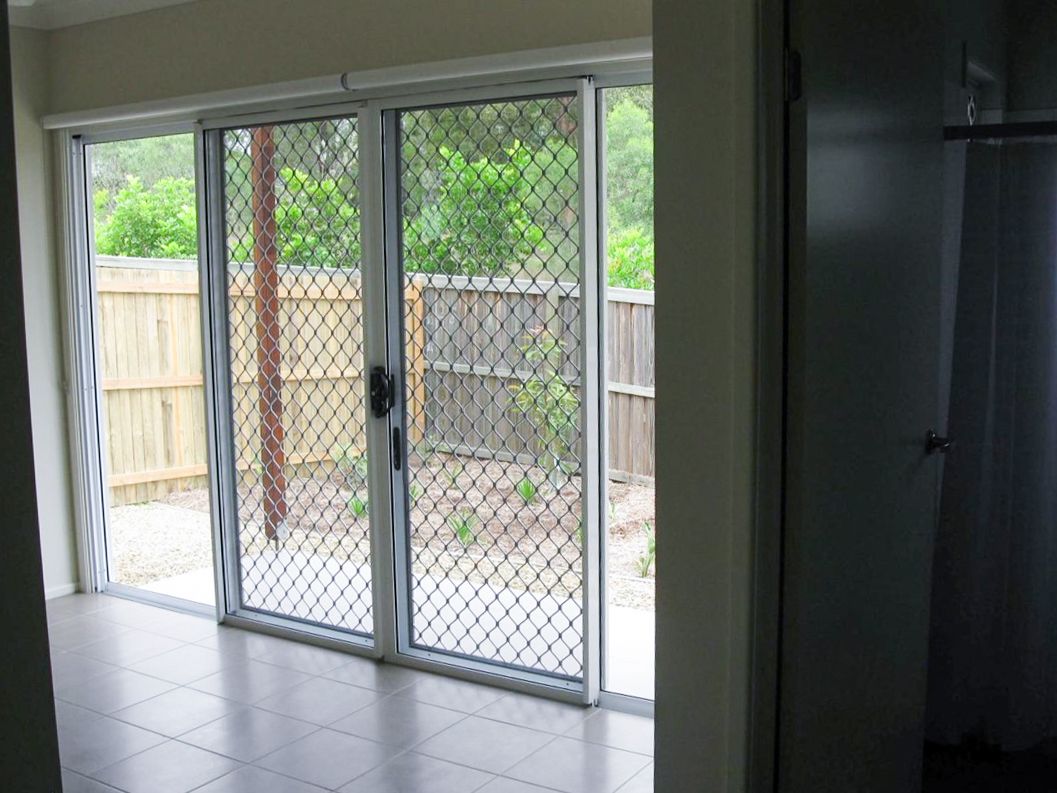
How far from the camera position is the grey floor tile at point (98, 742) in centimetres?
305

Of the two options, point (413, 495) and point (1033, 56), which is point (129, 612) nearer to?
point (413, 495)

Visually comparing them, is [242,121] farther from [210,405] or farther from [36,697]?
[36,697]

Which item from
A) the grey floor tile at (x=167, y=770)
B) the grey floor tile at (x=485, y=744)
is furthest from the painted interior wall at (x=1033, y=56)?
the grey floor tile at (x=167, y=770)

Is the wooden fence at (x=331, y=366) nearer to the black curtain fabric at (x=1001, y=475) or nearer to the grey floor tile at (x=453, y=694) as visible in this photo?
the grey floor tile at (x=453, y=694)

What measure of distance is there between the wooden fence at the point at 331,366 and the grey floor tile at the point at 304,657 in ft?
2.35

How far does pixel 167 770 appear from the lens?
9.75 feet

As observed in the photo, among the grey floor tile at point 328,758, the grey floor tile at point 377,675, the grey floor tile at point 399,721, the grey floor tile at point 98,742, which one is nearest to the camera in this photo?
the grey floor tile at point 328,758

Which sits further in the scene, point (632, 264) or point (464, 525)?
point (632, 264)

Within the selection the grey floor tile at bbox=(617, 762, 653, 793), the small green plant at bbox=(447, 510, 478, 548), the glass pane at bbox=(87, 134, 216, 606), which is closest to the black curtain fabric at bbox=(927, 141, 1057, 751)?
the grey floor tile at bbox=(617, 762, 653, 793)

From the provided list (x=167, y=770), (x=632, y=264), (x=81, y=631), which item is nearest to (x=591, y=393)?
(x=167, y=770)

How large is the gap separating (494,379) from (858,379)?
169 cm

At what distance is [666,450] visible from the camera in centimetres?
205

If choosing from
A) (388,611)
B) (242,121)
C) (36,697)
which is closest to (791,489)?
(36,697)

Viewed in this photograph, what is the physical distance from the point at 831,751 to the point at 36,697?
1.65 m
